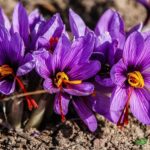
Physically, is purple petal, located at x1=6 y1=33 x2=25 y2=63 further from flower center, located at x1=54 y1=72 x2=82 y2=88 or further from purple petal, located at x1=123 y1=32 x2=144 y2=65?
purple petal, located at x1=123 y1=32 x2=144 y2=65

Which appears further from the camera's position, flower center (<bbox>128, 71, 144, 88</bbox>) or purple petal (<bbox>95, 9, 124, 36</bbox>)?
purple petal (<bbox>95, 9, 124, 36</bbox>)

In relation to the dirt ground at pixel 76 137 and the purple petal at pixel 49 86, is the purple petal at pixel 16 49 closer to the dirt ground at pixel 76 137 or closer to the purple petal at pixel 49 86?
the purple petal at pixel 49 86

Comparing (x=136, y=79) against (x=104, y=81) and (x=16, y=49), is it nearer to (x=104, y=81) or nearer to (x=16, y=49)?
(x=104, y=81)

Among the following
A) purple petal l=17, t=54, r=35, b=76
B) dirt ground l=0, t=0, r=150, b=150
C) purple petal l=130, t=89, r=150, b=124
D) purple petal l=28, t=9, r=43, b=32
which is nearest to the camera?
purple petal l=17, t=54, r=35, b=76

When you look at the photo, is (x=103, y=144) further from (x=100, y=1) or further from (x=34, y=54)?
(x=100, y=1)

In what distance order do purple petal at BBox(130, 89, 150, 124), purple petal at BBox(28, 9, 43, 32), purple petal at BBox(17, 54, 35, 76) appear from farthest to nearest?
purple petal at BBox(28, 9, 43, 32)
purple petal at BBox(130, 89, 150, 124)
purple petal at BBox(17, 54, 35, 76)

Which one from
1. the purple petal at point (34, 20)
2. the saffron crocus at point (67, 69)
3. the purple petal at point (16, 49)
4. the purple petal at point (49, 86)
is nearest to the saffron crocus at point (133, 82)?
the saffron crocus at point (67, 69)

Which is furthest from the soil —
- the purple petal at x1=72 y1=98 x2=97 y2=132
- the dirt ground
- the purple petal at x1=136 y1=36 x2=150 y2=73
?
the purple petal at x1=136 y1=36 x2=150 y2=73

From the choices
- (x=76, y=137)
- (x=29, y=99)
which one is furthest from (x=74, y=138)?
(x=29, y=99)
